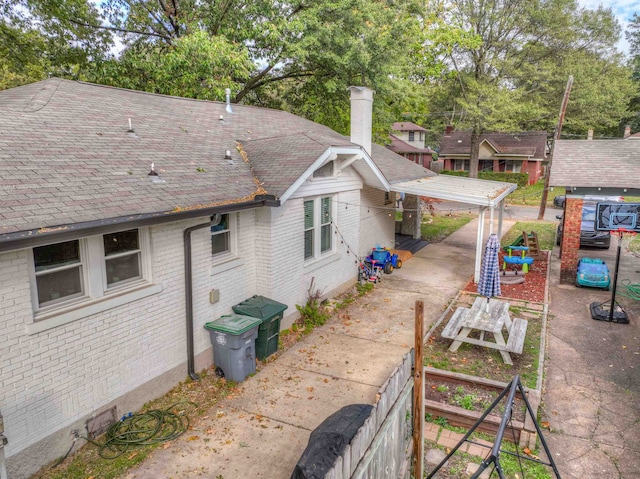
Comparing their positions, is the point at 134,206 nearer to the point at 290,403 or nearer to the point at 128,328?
the point at 128,328

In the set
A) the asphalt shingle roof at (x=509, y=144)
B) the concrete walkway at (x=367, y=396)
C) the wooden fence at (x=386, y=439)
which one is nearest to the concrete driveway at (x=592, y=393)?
the concrete walkway at (x=367, y=396)

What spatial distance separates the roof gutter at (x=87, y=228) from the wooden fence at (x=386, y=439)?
4.00m

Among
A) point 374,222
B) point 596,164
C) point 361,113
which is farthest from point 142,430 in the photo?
point 596,164

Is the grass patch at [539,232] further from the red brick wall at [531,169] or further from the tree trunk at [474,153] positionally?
the red brick wall at [531,169]

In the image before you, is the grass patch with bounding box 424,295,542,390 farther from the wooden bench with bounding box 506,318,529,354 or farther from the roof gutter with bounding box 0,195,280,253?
the roof gutter with bounding box 0,195,280,253

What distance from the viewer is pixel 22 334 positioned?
16.9 ft

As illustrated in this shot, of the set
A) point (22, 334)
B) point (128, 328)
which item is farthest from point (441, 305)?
point (22, 334)

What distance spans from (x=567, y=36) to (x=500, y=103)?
857 cm

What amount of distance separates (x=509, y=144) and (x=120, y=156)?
1786 inches

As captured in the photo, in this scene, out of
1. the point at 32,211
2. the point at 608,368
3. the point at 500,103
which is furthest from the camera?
the point at 500,103

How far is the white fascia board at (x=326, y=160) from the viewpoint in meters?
8.77

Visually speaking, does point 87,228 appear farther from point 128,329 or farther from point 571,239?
point 571,239

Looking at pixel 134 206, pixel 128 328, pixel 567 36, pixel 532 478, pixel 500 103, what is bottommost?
pixel 532 478

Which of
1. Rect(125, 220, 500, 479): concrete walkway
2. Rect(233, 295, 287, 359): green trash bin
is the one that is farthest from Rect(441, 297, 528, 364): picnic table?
Rect(233, 295, 287, 359): green trash bin
